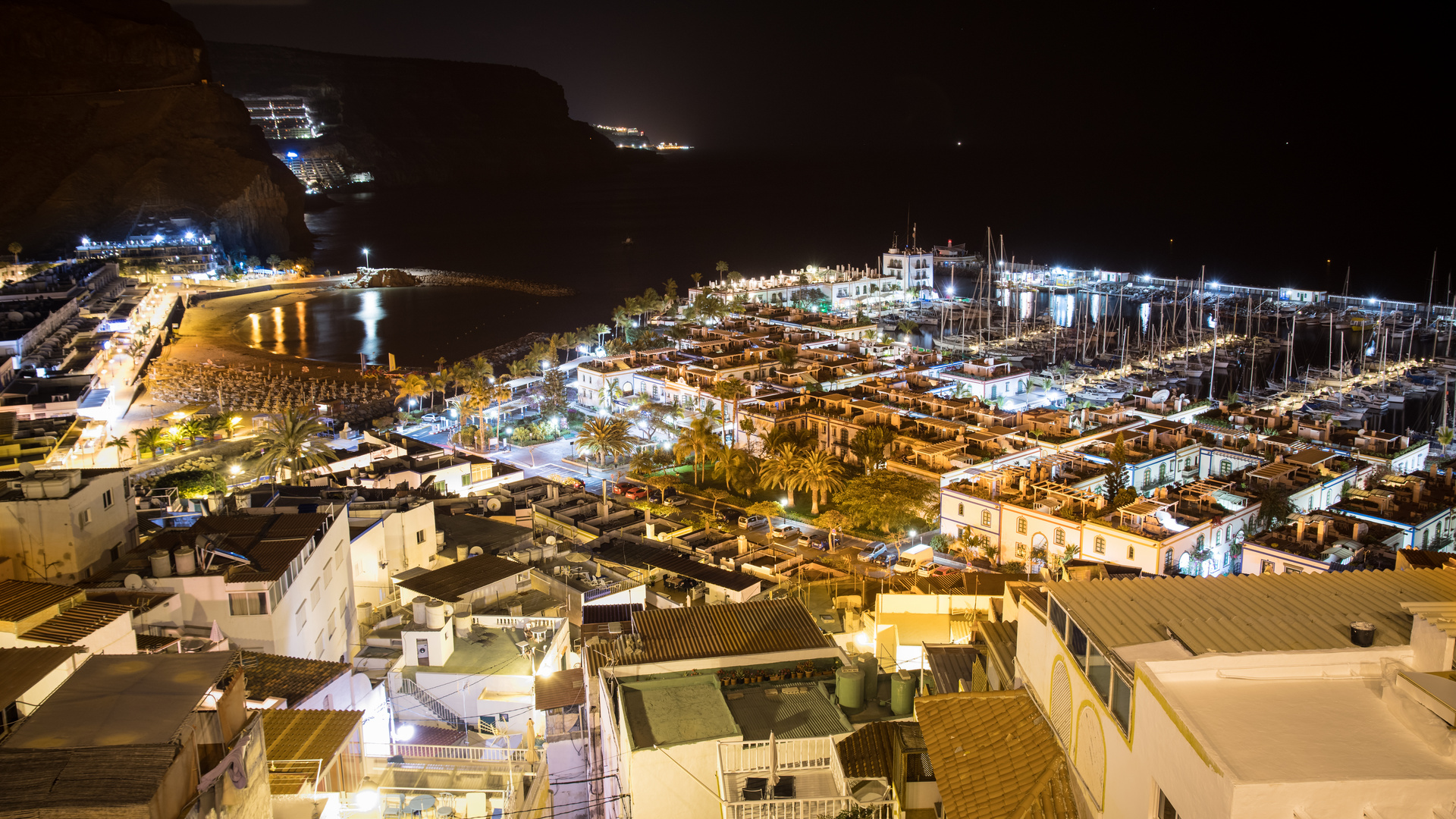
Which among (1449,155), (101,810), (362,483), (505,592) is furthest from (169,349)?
(1449,155)

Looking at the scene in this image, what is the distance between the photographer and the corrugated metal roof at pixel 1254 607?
5184 millimetres

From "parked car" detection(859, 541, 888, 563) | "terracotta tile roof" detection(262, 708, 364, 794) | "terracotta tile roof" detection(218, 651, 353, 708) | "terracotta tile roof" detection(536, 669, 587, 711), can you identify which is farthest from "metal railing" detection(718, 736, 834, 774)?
"parked car" detection(859, 541, 888, 563)

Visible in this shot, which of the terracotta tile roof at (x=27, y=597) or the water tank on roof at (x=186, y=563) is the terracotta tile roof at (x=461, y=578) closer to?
the water tank on roof at (x=186, y=563)

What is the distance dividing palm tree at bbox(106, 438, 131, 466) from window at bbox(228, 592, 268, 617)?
18.1 meters

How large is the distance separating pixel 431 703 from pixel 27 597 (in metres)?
3.81

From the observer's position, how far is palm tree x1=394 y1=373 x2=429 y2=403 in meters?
36.1

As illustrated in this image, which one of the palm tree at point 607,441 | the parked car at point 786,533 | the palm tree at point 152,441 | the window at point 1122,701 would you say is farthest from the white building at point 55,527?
the palm tree at point 152,441

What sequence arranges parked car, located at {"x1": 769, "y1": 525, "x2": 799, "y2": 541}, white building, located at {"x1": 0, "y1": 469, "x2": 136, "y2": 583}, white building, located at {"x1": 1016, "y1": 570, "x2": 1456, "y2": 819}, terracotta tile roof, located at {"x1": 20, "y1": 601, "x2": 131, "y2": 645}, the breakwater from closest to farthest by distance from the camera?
white building, located at {"x1": 1016, "y1": 570, "x2": 1456, "y2": 819}
terracotta tile roof, located at {"x1": 20, "y1": 601, "x2": 131, "y2": 645}
white building, located at {"x1": 0, "y1": 469, "x2": 136, "y2": 583}
parked car, located at {"x1": 769, "y1": 525, "x2": 799, "y2": 541}
the breakwater

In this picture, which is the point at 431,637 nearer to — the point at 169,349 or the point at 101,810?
the point at 101,810

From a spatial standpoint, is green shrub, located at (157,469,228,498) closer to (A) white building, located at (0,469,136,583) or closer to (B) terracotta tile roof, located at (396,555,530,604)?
(A) white building, located at (0,469,136,583)

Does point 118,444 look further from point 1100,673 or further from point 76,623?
point 1100,673

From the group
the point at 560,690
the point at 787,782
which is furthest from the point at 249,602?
the point at 787,782

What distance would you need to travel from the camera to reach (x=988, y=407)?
92.6ft

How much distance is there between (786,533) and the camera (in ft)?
71.4
